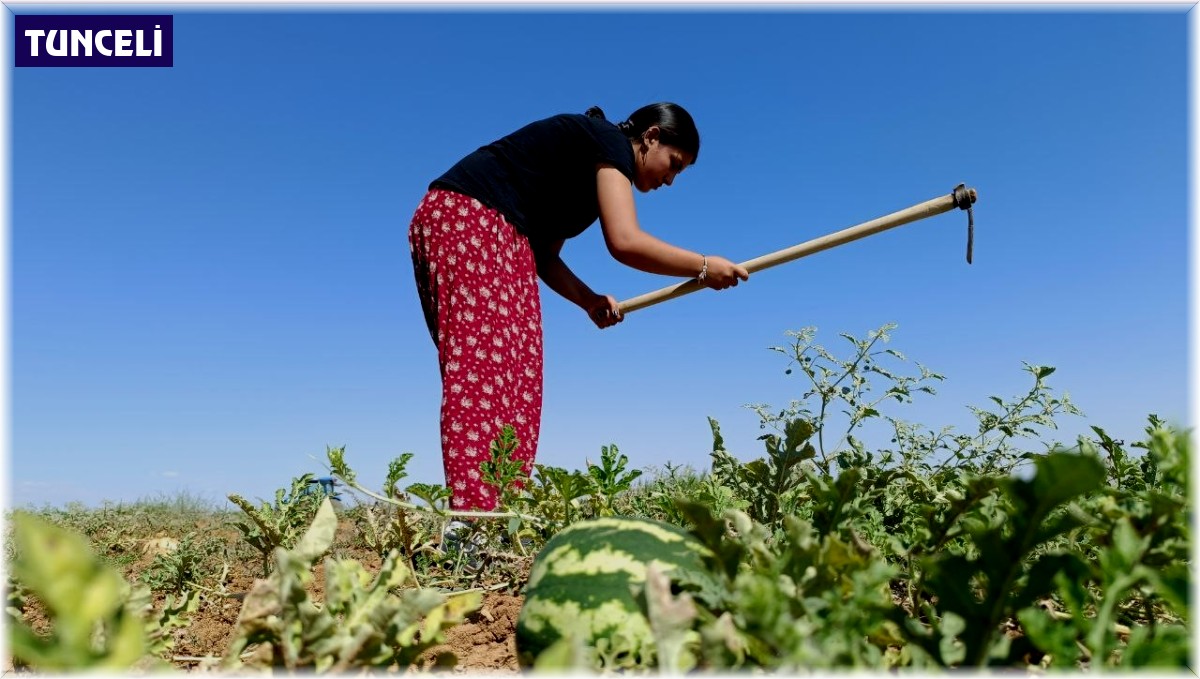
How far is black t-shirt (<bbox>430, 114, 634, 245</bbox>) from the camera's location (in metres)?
3.89

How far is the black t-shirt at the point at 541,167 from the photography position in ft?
12.8

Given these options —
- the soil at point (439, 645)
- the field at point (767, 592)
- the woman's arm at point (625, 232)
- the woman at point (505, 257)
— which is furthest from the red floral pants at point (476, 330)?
the field at point (767, 592)

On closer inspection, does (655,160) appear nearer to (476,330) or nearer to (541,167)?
(541,167)

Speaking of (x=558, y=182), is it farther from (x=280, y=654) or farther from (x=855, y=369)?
(x=280, y=654)

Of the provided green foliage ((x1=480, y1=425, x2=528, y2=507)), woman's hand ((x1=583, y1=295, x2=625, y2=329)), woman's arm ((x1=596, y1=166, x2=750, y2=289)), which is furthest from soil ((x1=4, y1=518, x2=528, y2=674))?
woman's hand ((x1=583, y1=295, x2=625, y2=329))

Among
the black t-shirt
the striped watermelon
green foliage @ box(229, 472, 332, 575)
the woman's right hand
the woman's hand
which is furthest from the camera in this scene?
the woman's hand

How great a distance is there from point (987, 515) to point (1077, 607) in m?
0.50

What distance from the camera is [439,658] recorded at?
47.5 inches

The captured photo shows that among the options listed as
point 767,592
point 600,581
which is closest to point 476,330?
point 600,581

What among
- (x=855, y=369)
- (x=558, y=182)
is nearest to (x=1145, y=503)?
(x=855, y=369)

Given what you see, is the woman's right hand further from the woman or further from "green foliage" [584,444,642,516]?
"green foliage" [584,444,642,516]

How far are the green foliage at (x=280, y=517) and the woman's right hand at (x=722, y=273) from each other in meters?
2.31

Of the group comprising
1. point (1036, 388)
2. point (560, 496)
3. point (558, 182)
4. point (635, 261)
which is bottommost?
point (560, 496)

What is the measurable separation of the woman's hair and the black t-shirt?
1.38 feet
